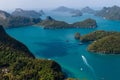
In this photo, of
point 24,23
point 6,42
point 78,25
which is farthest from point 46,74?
point 24,23

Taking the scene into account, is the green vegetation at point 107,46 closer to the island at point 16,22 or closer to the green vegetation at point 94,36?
the green vegetation at point 94,36

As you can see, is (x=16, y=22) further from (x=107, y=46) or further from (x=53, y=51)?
(x=107, y=46)

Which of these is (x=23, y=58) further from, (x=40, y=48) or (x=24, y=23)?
(x=24, y=23)

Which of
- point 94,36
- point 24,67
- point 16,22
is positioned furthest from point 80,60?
point 16,22

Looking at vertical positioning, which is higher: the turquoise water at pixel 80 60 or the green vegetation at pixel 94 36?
the green vegetation at pixel 94 36

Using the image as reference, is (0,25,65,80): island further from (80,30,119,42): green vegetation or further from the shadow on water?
(80,30,119,42): green vegetation

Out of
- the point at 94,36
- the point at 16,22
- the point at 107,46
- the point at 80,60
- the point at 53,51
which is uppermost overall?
the point at 16,22

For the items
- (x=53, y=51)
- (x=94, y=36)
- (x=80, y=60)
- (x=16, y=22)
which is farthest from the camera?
(x=16, y=22)

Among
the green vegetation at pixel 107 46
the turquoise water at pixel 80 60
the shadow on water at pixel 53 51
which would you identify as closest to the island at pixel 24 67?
the turquoise water at pixel 80 60
